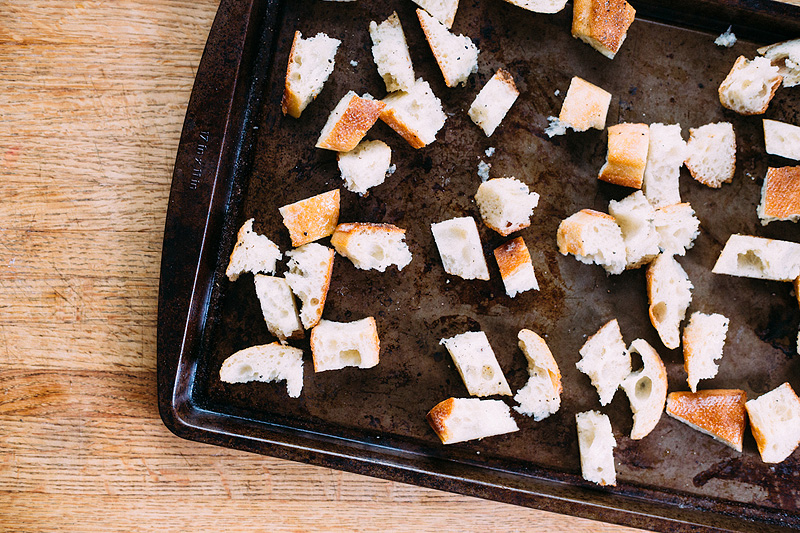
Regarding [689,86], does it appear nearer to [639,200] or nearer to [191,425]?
[639,200]

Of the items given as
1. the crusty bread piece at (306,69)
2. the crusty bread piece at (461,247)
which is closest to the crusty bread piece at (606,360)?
the crusty bread piece at (461,247)

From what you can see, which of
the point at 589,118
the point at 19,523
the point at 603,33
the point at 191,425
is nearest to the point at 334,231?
the point at 191,425

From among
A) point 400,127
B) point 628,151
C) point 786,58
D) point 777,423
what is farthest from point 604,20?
point 777,423

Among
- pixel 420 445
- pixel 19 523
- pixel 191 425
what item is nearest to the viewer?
pixel 191 425

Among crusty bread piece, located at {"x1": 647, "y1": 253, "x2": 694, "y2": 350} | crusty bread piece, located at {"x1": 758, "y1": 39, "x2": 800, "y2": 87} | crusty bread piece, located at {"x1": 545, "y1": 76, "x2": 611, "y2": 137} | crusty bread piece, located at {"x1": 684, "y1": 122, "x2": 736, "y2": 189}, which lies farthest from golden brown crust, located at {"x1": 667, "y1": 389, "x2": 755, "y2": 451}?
crusty bread piece, located at {"x1": 758, "y1": 39, "x2": 800, "y2": 87}

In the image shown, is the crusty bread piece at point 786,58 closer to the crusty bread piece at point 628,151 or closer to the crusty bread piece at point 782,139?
the crusty bread piece at point 782,139

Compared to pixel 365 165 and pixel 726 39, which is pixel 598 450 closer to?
pixel 365 165
